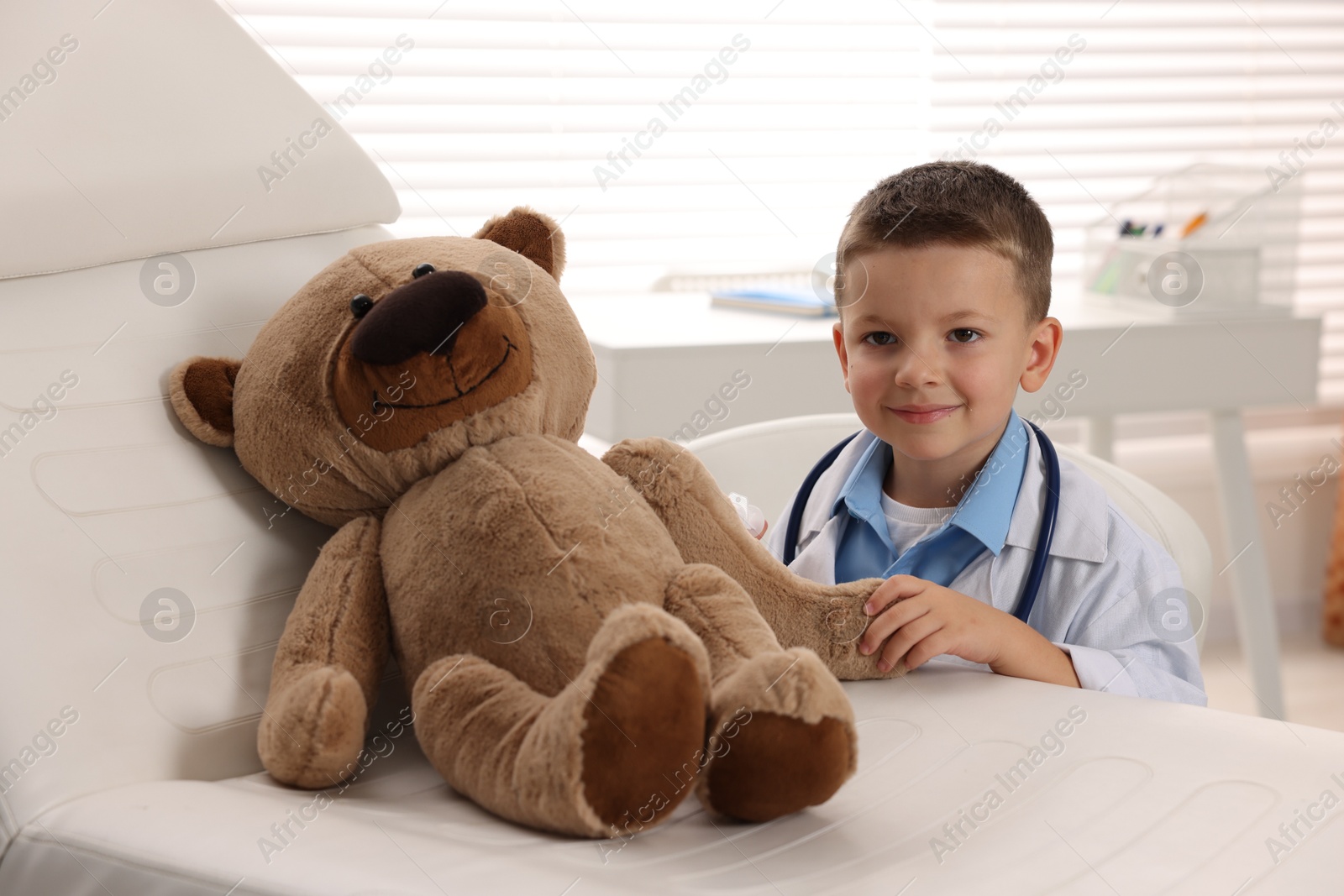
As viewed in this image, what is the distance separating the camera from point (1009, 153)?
2.13 metres

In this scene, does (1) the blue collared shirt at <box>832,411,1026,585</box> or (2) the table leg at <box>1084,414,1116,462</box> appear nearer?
(1) the blue collared shirt at <box>832,411,1026,585</box>

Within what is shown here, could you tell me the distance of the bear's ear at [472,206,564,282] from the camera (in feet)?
2.66

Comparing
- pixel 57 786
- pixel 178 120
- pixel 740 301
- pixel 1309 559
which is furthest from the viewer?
pixel 1309 559

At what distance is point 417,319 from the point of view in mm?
629

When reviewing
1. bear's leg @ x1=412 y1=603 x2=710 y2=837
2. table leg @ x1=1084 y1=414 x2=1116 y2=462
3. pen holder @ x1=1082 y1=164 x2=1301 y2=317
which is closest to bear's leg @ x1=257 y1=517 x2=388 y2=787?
bear's leg @ x1=412 y1=603 x2=710 y2=837

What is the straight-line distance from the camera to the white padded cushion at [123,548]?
61cm

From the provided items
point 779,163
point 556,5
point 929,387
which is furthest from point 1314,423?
point 929,387

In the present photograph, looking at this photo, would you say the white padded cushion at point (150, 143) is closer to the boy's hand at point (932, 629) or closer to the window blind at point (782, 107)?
the boy's hand at point (932, 629)

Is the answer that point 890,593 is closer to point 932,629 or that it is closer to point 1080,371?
point 932,629

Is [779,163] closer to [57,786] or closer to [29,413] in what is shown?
[29,413]

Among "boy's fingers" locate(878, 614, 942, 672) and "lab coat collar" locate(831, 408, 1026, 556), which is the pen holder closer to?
"lab coat collar" locate(831, 408, 1026, 556)

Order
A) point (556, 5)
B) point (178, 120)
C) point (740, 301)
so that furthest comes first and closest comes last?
point (556, 5) < point (740, 301) < point (178, 120)

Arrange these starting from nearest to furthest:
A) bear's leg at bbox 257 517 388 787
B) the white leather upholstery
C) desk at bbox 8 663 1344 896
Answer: desk at bbox 8 663 1344 896 < bear's leg at bbox 257 517 388 787 < the white leather upholstery

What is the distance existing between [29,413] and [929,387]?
0.59 metres
